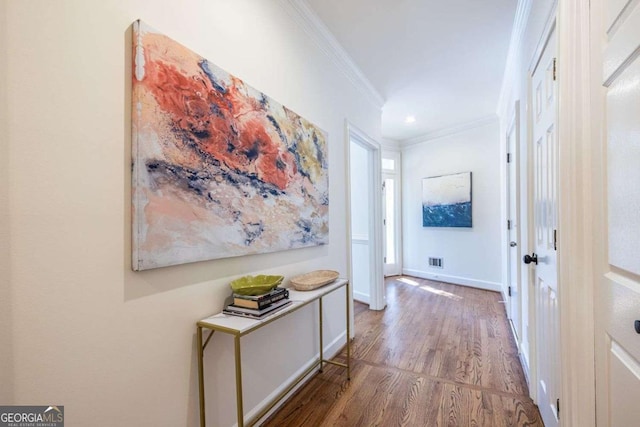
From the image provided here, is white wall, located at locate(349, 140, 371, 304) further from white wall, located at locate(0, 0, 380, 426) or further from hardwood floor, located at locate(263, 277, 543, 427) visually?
white wall, located at locate(0, 0, 380, 426)

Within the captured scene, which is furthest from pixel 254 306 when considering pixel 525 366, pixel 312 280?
pixel 525 366

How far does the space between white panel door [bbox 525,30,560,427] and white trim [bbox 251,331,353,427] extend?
140 cm

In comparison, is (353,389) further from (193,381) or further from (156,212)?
(156,212)

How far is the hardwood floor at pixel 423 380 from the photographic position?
5.37ft

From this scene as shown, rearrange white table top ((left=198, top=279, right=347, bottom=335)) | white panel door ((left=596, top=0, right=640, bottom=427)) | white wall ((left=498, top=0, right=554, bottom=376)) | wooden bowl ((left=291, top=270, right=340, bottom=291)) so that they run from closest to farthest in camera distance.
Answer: white panel door ((left=596, top=0, right=640, bottom=427)), white table top ((left=198, top=279, right=347, bottom=335)), white wall ((left=498, top=0, right=554, bottom=376)), wooden bowl ((left=291, top=270, right=340, bottom=291))

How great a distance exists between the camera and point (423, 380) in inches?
78.7

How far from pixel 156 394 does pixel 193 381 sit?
0.54 ft

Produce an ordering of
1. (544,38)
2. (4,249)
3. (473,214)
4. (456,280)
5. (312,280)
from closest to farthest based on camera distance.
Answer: (4,249) < (544,38) < (312,280) < (473,214) < (456,280)

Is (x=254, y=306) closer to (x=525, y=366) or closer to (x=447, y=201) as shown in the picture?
(x=525, y=366)

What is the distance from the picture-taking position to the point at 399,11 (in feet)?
6.56

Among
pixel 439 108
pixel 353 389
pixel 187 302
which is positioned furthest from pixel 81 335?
pixel 439 108

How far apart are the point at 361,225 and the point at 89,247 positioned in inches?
125

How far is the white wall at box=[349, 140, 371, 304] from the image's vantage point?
146 inches

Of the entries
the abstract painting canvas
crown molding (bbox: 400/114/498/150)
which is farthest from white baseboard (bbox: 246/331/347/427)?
crown molding (bbox: 400/114/498/150)
